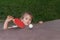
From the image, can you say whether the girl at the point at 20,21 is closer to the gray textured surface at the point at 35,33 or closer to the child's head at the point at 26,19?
the child's head at the point at 26,19

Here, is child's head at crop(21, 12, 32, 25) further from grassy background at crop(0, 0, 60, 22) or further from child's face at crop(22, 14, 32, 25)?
grassy background at crop(0, 0, 60, 22)

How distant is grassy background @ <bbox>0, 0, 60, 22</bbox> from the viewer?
574cm

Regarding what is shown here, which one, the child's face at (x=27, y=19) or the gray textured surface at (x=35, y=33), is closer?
the gray textured surface at (x=35, y=33)

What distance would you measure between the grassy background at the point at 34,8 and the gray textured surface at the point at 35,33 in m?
2.65

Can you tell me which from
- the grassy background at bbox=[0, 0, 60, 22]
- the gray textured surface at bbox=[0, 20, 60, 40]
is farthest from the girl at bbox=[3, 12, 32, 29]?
the grassy background at bbox=[0, 0, 60, 22]

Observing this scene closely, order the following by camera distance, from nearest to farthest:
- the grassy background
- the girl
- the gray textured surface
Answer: the gray textured surface < the girl < the grassy background

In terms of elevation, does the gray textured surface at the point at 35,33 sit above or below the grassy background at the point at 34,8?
above

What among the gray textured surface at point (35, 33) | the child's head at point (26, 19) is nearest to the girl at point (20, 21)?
the child's head at point (26, 19)

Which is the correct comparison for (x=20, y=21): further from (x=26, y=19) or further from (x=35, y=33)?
(x=35, y=33)

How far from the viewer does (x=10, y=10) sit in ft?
19.1

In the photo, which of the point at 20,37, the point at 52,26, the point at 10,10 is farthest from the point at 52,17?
the point at 20,37

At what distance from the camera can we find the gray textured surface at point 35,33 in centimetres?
269

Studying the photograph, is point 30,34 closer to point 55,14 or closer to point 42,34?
point 42,34

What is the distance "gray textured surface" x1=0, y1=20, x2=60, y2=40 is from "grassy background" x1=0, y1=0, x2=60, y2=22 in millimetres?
2645
